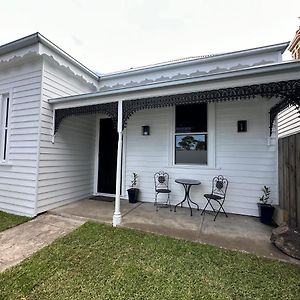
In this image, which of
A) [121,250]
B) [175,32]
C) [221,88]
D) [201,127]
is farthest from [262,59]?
[121,250]

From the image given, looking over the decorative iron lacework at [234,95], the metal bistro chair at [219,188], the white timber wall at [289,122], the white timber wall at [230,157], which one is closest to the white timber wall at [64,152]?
the white timber wall at [230,157]

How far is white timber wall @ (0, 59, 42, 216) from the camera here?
432 centimetres

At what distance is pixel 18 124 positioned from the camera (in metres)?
4.60

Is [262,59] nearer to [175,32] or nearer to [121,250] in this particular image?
[175,32]

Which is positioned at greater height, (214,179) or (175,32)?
(175,32)

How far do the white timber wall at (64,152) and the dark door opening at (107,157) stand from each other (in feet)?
0.95

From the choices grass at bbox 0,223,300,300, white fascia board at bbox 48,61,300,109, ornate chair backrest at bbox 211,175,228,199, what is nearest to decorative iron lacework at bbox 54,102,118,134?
white fascia board at bbox 48,61,300,109

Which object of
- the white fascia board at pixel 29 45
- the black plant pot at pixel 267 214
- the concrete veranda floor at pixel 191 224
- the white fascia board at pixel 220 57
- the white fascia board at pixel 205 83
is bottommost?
the concrete veranda floor at pixel 191 224

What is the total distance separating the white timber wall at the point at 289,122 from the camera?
4.65 metres

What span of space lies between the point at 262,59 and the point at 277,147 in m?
2.32

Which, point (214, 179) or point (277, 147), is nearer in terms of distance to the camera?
point (277, 147)

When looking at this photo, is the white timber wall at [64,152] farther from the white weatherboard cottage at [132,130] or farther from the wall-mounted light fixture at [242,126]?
the wall-mounted light fixture at [242,126]

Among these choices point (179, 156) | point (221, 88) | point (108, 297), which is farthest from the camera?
point (179, 156)

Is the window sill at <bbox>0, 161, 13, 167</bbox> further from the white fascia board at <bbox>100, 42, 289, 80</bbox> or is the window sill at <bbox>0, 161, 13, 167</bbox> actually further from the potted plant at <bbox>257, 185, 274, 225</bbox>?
the potted plant at <bbox>257, 185, 274, 225</bbox>
